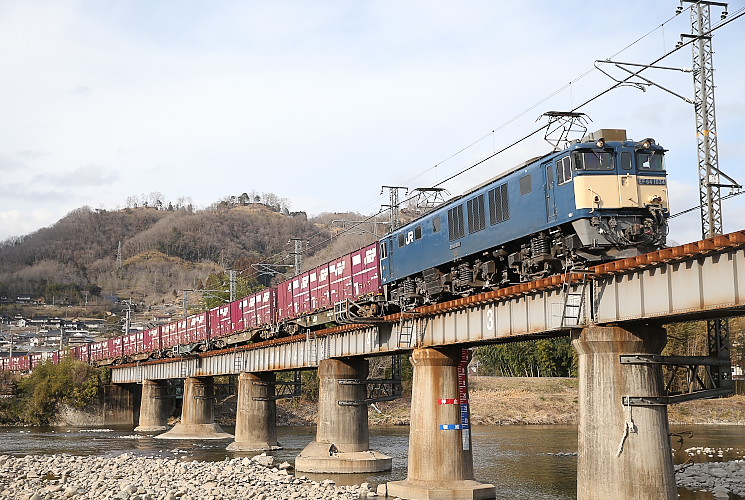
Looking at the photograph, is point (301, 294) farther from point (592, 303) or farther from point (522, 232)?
point (592, 303)

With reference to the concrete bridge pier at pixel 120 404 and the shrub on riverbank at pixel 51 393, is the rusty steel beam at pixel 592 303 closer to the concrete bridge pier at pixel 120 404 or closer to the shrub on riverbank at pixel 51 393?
the shrub on riverbank at pixel 51 393

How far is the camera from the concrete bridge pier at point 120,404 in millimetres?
102562

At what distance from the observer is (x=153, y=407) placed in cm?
8981

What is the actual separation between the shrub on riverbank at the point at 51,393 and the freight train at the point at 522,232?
202 ft

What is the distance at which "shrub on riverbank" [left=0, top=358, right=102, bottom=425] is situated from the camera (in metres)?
98.3

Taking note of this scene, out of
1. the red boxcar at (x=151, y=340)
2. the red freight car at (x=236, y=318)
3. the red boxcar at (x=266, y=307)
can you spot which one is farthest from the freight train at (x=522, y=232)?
the red boxcar at (x=151, y=340)

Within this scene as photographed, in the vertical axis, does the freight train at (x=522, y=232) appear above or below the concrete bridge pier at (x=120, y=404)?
above

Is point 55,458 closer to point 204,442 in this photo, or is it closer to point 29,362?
point 204,442

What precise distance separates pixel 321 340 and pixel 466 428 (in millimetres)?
15392

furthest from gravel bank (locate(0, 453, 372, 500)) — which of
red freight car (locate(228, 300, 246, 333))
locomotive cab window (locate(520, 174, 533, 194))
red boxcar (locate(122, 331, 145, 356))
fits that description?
red boxcar (locate(122, 331, 145, 356))

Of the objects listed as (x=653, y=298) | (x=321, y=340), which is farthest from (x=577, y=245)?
(x=321, y=340)

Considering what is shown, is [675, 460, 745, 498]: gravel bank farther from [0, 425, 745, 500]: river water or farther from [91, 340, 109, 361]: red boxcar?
[91, 340, 109, 361]: red boxcar

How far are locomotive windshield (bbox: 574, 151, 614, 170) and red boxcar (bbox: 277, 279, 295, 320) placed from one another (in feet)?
103

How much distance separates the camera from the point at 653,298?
21.6m
